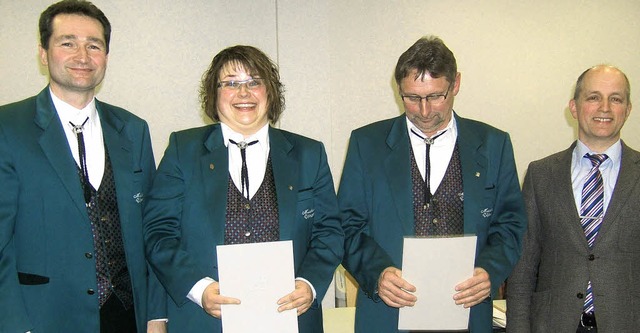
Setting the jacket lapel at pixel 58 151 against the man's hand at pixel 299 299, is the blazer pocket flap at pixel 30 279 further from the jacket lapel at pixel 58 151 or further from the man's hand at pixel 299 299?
the man's hand at pixel 299 299

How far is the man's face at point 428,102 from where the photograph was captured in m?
2.47

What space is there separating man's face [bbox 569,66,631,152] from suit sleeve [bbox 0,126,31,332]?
8.16ft

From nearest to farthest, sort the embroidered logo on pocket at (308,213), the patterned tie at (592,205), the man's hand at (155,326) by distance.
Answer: the embroidered logo on pocket at (308,213)
the man's hand at (155,326)
the patterned tie at (592,205)

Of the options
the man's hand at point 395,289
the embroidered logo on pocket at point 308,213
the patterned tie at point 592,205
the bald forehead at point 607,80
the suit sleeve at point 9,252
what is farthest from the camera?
the bald forehead at point 607,80

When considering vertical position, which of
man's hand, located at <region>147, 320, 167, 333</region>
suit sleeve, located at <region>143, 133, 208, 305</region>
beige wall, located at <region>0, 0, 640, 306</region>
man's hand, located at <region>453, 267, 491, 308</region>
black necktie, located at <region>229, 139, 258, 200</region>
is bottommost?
man's hand, located at <region>147, 320, 167, 333</region>

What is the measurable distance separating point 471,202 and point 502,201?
20 centimetres

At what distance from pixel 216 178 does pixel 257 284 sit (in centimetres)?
46

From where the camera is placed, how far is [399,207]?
247cm

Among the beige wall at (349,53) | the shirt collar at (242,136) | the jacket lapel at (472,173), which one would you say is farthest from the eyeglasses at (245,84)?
the beige wall at (349,53)

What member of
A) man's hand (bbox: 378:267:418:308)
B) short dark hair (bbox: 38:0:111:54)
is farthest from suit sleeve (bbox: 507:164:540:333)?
short dark hair (bbox: 38:0:111:54)

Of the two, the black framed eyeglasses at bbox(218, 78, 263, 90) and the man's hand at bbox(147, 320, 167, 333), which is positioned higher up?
the black framed eyeglasses at bbox(218, 78, 263, 90)

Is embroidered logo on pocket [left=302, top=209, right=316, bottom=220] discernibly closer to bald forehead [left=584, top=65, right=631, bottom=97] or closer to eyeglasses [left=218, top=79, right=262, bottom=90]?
eyeglasses [left=218, top=79, right=262, bottom=90]

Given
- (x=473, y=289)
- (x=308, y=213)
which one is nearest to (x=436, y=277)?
(x=473, y=289)

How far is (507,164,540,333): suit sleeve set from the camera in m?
2.75
